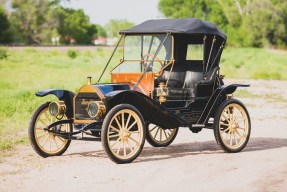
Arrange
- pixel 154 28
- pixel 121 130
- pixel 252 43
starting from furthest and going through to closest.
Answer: pixel 252 43 < pixel 154 28 < pixel 121 130

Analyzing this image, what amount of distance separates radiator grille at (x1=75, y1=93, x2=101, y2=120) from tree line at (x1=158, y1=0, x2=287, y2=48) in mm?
81166

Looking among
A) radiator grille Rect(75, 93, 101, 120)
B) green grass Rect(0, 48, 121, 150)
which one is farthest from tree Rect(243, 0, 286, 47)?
radiator grille Rect(75, 93, 101, 120)

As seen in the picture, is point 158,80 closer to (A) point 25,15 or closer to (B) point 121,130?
(B) point 121,130

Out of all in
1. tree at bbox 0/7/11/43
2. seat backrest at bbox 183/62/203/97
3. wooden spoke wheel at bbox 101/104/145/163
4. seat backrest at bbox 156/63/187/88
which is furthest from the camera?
tree at bbox 0/7/11/43

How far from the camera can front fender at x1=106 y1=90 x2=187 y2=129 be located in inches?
384

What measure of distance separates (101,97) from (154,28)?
180 cm

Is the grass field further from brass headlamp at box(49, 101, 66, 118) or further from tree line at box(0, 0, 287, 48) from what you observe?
tree line at box(0, 0, 287, 48)

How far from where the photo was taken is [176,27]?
1070 cm

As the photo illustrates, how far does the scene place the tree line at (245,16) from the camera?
9012cm

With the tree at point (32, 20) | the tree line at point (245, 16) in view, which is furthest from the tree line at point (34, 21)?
the tree line at point (245, 16)

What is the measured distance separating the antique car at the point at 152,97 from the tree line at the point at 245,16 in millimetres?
79604

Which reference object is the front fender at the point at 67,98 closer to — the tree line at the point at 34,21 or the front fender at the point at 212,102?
the front fender at the point at 212,102

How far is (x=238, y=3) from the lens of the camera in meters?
108

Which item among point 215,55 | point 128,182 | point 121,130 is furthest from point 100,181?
point 215,55
